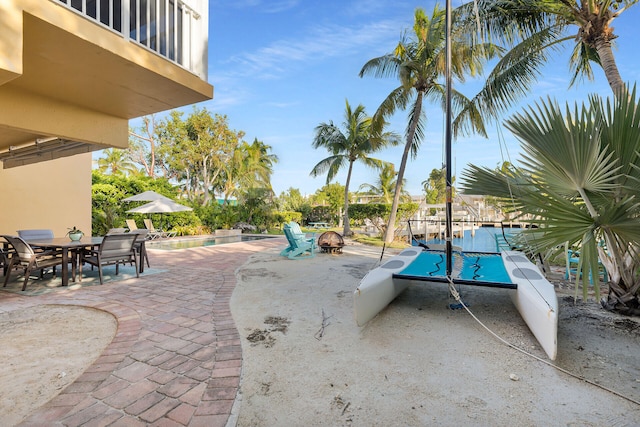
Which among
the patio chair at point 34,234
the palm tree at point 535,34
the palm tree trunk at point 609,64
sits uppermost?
the palm tree at point 535,34

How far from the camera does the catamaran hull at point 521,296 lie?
3080 mm

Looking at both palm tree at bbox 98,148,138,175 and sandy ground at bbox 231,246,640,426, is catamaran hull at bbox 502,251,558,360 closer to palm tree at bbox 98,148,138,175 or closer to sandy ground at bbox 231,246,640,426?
sandy ground at bbox 231,246,640,426

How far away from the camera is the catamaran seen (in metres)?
3.23

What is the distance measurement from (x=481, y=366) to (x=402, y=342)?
0.80 m

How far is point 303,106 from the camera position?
70.3 feet

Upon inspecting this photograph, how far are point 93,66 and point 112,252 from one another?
3.46 m

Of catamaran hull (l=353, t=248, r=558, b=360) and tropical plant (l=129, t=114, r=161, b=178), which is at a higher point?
tropical plant (l=129, t=114, r=161, b=178)

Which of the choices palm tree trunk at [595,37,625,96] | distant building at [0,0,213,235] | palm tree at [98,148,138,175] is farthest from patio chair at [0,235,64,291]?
palm tree at [98,148,138,175]

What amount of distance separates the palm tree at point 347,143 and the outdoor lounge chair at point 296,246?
8726mm

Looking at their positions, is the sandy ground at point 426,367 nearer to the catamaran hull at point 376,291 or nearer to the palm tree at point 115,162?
the catamaran hull at point 376,291

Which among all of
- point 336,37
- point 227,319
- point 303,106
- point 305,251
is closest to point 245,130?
point 303,106

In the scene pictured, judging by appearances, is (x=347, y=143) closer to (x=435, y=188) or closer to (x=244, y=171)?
(x=244, y=171)

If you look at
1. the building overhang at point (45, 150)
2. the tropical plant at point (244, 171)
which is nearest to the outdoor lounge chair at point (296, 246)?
the building overhang at point (45, 150)

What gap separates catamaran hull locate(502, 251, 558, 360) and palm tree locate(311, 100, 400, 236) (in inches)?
561
